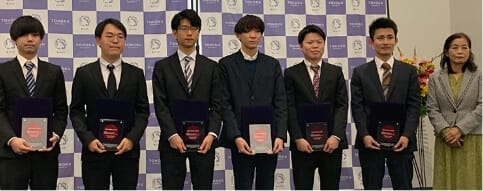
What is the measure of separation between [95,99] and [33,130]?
1.27 ft

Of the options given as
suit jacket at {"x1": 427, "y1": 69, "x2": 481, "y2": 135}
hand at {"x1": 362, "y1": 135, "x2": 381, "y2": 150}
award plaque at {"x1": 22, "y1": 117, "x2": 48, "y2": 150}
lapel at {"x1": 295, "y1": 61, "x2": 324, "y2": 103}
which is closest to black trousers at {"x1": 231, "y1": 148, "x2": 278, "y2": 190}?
lapel at {"x1": 295, "y1": 61, "x2": 324, "y2": 103}

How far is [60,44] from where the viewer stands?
5137 millimetres

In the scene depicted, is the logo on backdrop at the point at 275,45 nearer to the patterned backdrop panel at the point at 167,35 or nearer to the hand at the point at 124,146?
the patterned backdrop panel at the point at 167,35

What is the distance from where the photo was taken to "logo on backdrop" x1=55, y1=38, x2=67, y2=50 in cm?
513

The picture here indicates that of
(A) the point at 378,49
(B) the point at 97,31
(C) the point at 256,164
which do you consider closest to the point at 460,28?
(A) the point at 378,49

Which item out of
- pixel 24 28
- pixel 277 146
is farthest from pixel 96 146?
pixel 277 146

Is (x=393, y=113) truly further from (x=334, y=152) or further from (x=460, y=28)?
(x=460, y=28)

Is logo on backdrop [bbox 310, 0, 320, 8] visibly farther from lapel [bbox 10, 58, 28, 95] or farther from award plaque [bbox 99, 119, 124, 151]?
lapel [bbox 10, 58, 28, 95]

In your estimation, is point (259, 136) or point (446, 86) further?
point (446, 86)

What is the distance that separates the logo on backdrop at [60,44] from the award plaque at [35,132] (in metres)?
1.88


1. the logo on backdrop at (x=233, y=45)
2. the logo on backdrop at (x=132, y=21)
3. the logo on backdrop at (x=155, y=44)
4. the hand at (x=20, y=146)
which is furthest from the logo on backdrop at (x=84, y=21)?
the hand at (x=20, y=146)

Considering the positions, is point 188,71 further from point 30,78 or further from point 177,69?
point 30,78

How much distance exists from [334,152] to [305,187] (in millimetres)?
287

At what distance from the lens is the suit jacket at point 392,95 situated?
3.75m
